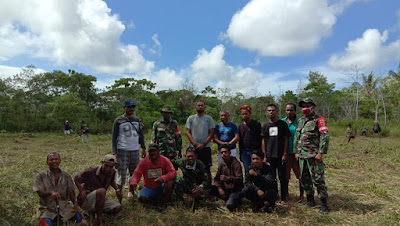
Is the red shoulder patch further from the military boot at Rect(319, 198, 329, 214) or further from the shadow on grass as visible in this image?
the shadow on grass

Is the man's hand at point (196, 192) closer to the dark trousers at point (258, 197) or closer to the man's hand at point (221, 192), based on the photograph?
the man's hand at point (221, 192)

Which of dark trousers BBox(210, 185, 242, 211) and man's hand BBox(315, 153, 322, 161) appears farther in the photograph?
dark trousers BBox(210, 185, 242, 211)

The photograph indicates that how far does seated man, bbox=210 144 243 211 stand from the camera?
4.29 m

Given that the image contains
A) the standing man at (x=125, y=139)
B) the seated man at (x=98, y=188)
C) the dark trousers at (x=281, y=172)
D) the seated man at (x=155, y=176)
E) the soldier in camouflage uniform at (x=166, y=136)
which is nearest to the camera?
the seated man at (x=98, y=188)

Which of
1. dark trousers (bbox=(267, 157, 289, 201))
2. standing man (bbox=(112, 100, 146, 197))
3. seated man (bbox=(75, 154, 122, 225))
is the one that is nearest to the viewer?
seated man (bbox=(75, 154, 122, 225))

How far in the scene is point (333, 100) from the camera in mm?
37531

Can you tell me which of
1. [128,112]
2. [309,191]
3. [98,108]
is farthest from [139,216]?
[98,108]

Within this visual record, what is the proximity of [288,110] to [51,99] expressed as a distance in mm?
31915

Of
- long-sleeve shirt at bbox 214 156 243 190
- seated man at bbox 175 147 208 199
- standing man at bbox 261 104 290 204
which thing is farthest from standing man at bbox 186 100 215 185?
standing man at bbox 261 104 290 204

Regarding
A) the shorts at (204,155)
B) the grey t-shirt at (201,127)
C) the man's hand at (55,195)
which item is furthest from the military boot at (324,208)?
the man's hand at (55,195)

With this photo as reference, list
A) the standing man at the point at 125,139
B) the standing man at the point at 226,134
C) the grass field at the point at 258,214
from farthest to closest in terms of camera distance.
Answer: the standing man at the point at 226,134 < the standing man at the point at 125,139 < the grass field at the point at 258,214

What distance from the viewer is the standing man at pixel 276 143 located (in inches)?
177

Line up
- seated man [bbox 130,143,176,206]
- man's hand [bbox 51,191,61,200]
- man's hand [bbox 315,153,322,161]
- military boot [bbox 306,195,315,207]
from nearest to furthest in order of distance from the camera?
man's hand [bbox 51,191,61,200]
man's hand [bbox 315,153,322,161]
seated man [bbox 130,143,176,206]
military boot [bbox 306,195,315,207]

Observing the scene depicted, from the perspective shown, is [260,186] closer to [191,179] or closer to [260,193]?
[260,193]
